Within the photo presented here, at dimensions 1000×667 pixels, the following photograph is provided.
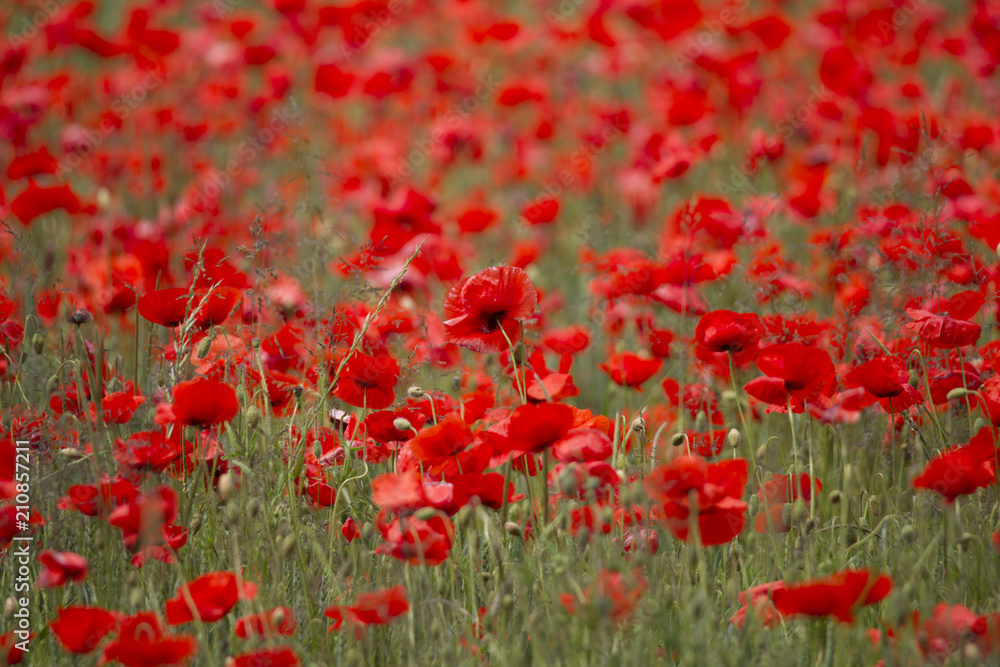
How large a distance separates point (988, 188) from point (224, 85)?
3320mm

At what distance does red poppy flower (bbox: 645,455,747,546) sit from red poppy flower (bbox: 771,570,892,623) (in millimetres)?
167

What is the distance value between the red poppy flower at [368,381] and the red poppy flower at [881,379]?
0.81 metres

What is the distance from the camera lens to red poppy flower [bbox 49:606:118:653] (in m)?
1.22

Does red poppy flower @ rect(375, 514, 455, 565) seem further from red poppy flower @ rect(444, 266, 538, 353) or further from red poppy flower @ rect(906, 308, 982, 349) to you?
red poppy flower @ rect(906, 308, 982, 349)

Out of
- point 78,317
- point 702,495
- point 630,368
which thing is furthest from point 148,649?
point 630,368

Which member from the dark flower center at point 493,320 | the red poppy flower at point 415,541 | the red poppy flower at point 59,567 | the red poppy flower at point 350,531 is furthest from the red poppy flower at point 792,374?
the red poppy flower at point 59,567

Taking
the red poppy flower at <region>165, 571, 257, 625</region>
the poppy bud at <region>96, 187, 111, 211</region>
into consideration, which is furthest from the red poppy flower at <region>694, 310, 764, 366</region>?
the poppy bud at <region>96, 187, 111, 211</region>

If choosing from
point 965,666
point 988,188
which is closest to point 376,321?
point 965,666

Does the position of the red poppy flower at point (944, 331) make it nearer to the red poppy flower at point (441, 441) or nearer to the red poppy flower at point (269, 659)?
the red poppy flower at point (441, 441)

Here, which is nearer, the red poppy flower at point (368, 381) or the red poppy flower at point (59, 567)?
the red poppy flower at point (59, 567)

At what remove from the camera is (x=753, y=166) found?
2879 millimetres


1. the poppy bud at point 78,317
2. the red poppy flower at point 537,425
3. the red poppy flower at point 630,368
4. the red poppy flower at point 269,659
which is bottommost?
A: the red poppy flower at point 269,659

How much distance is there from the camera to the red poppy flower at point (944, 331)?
5.54 feet

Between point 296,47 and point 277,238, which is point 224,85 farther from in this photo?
point 277,238
